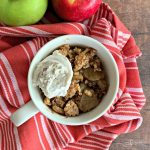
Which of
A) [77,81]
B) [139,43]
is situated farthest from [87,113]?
[139,43]

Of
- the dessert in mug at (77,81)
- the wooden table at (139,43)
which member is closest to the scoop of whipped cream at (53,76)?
the dessert in mug at (77,81)

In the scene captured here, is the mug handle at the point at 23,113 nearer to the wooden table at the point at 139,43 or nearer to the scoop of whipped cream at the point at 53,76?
the scoop of whipped cream at the point at 53,76

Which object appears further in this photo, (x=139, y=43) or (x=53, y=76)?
(x=139, y=43)

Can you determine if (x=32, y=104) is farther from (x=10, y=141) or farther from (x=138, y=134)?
(x=138, y=134)

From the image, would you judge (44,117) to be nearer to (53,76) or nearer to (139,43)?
(53,76)

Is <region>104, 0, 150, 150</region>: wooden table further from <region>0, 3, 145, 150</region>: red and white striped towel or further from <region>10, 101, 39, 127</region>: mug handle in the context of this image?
<region>10, 101, 39, 127</region>: mug handle
